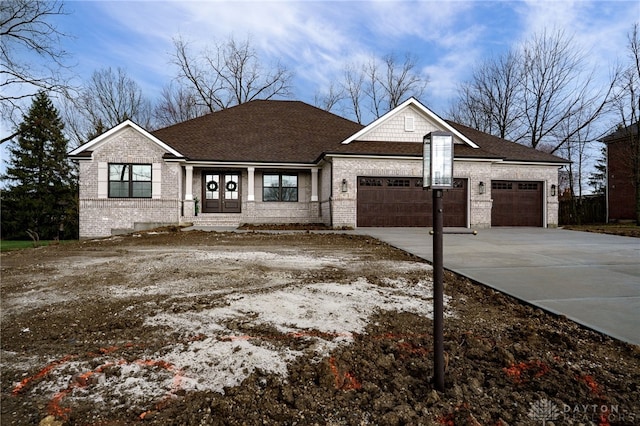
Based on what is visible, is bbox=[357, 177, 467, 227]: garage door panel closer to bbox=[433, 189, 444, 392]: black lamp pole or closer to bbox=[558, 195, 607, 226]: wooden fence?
bbox=[433, 189, 444, 392]: black lamp pole

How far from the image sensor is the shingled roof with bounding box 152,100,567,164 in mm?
15461

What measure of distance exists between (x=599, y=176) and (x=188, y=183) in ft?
121

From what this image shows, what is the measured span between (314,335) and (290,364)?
528 mm

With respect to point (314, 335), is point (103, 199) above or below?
above

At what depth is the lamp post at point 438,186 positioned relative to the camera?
1962 mm

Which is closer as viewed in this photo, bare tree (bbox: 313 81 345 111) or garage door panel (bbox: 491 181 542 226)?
garage door panel (bbox: 491 181 542 226)

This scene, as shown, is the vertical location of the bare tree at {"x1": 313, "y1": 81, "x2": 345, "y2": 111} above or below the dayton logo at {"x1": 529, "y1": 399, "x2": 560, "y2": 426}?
above

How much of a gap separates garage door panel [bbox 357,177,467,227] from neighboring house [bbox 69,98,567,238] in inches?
1.8

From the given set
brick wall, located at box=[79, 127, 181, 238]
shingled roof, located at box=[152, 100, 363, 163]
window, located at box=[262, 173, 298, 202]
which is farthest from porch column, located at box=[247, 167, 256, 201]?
brick wall, located at box=[79, 127, 181, 238]

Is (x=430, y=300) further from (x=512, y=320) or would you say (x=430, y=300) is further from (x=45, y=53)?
(x=45, y=53)

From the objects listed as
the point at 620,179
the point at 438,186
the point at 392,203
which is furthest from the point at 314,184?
the point at 620,179

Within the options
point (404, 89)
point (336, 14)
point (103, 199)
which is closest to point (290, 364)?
point (336, 14)

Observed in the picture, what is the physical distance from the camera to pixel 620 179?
76.5 ft

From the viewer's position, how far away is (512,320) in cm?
315
